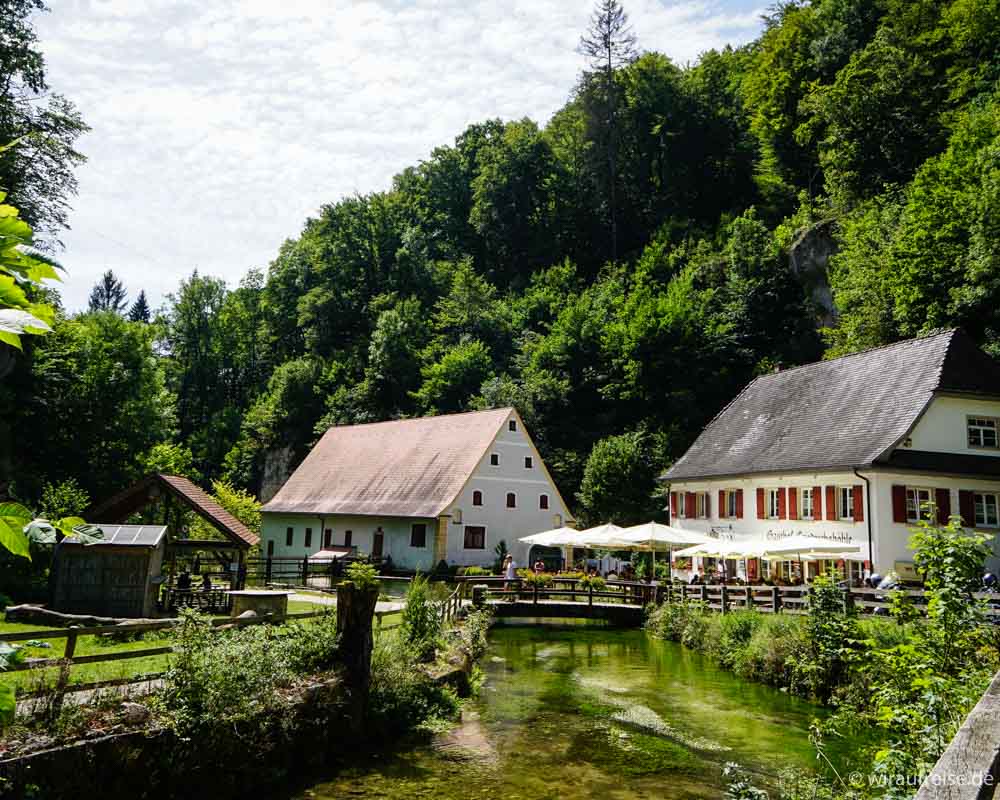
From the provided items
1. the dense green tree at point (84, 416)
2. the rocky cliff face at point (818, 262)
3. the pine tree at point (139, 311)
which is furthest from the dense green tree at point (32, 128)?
the pine tree at point (139, 311)

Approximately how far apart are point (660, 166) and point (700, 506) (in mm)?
37102

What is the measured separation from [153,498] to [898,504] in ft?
75.0

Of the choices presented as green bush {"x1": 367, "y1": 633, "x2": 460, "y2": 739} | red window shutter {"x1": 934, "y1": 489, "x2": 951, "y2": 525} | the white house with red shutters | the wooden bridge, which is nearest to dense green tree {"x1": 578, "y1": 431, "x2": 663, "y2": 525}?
the white house with red shutters

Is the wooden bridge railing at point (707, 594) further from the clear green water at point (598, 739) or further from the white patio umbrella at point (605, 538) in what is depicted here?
the clear green water at point (598, 739)

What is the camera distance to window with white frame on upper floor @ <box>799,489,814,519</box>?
2927 centimetres

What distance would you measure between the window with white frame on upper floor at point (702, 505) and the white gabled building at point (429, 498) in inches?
350

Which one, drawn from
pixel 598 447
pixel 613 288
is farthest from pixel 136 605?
pixel 613 288

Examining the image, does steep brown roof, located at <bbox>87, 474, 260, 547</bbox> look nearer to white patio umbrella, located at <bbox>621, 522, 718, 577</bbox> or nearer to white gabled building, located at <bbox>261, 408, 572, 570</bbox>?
white patio umbrella, located at <bbox>621, 522, 718, 577</bbox>

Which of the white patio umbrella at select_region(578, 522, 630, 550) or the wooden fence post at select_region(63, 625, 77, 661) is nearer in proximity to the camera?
the wooden fence post at select_region(63, 625, 77, 661)

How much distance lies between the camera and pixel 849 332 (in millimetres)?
39719

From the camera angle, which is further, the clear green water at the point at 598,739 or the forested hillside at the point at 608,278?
the forested hillside at the point at 608,278

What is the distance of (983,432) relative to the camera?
28078mm

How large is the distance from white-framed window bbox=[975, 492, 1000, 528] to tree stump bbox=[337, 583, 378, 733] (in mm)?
23085

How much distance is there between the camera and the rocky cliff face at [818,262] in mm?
45594
